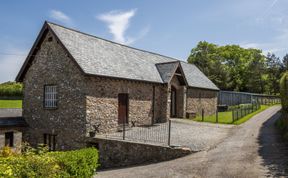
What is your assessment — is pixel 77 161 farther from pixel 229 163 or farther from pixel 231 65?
pixel 231 65

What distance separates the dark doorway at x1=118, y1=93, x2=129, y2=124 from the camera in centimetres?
2070

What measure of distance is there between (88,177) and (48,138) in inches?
441

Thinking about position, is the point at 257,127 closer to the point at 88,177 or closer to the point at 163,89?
the point at 163,89

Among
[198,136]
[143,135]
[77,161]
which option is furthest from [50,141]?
[77,161]

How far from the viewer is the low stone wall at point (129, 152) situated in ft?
47.3

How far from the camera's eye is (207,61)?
213ft

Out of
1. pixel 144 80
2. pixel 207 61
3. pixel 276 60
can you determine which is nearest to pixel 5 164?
pixel 144 80

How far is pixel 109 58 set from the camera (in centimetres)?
2186

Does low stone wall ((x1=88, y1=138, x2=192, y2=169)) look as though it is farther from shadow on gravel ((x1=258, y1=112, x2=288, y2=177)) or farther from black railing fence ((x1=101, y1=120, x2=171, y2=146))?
shadow on gravel ((x1=258, y1=112, x2=288, y2=177))

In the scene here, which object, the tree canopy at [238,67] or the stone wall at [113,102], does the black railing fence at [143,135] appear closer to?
the stone wall at [113,102]

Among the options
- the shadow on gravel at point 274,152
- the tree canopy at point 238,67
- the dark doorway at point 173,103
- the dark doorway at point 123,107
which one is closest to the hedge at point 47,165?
the shadow on gravel at point 274,152

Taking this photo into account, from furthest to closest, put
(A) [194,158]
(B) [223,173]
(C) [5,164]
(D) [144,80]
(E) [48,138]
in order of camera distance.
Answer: (D) [144,80], (E) [48,138], (A) [194,158], (B) [223,173], (C) [5,164]

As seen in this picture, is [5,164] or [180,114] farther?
[180,114]

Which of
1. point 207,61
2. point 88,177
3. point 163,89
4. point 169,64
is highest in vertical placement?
point 207,61
